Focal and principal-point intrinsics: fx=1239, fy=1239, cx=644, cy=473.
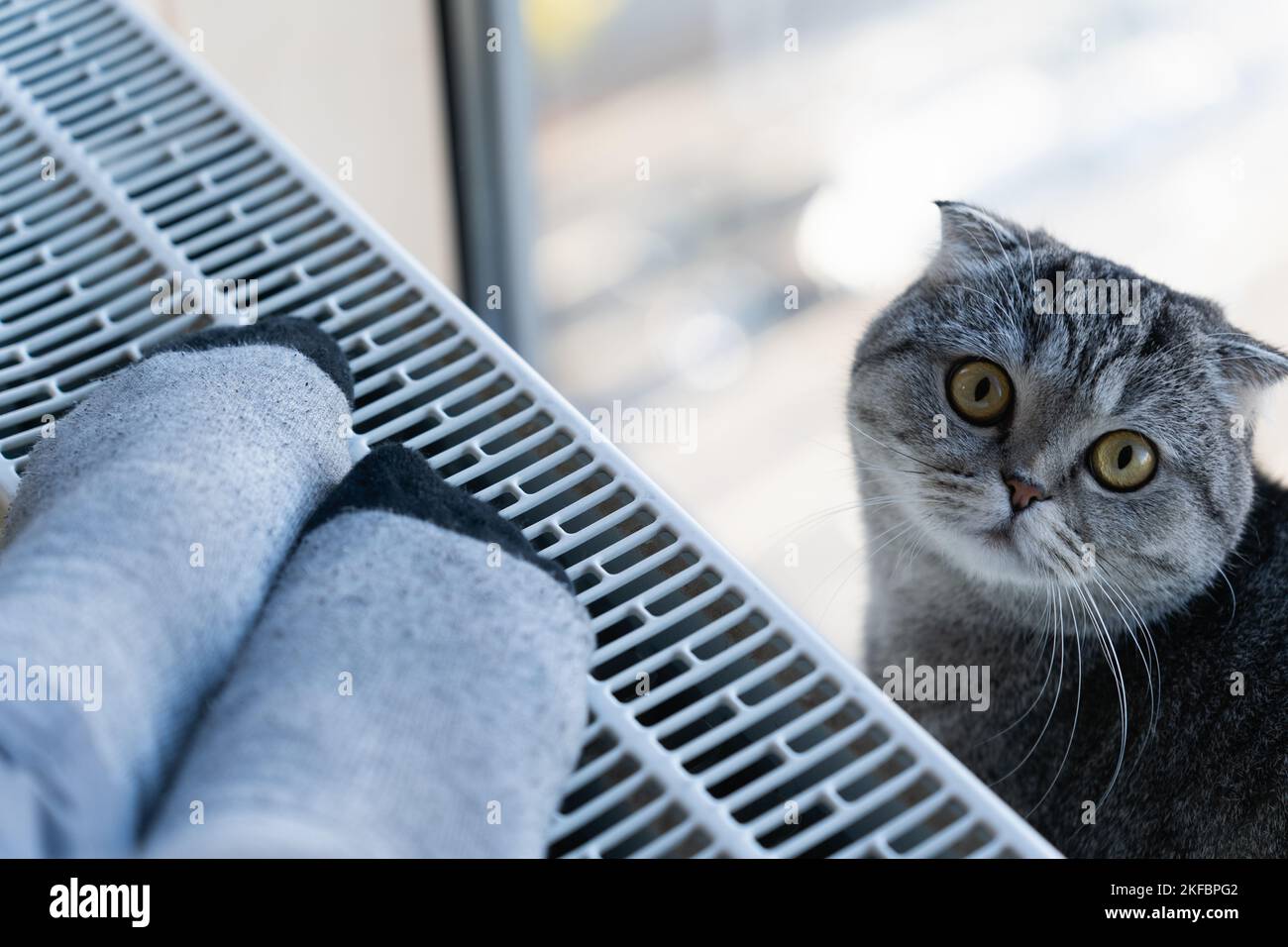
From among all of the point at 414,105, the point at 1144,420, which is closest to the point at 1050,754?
the point at 1144,420

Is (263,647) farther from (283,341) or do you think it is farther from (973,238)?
(973,238)

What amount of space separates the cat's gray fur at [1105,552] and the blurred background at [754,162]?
14.3 inches

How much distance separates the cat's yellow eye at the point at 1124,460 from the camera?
101 centimetres

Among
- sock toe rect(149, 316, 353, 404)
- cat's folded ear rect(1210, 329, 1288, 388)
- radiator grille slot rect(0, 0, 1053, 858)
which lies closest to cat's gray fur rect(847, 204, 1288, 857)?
cat's folded ear rect(1210, 329, 1288, 388)

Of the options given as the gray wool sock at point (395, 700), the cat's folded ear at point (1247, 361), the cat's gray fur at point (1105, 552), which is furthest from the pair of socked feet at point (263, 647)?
the cat's folded ear at point (1247, 361)

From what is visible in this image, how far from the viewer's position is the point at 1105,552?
0.99m

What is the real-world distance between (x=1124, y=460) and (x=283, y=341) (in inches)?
26.1

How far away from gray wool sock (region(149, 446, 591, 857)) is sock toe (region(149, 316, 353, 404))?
5.1 inches

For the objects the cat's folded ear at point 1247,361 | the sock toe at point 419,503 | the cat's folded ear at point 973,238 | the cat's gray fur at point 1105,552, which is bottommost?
the cat's gray fur at point 1105,552

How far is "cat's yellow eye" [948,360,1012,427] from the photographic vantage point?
105 centimetres

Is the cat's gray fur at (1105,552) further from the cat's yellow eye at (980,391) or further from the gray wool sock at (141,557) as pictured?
the gray wool sock at (141,557)

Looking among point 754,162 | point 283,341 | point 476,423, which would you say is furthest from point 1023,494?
point 754,162

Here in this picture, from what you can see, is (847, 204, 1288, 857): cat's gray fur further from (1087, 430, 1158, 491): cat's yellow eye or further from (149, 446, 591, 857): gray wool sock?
(149, 446, 591, 857): gray wool sock
